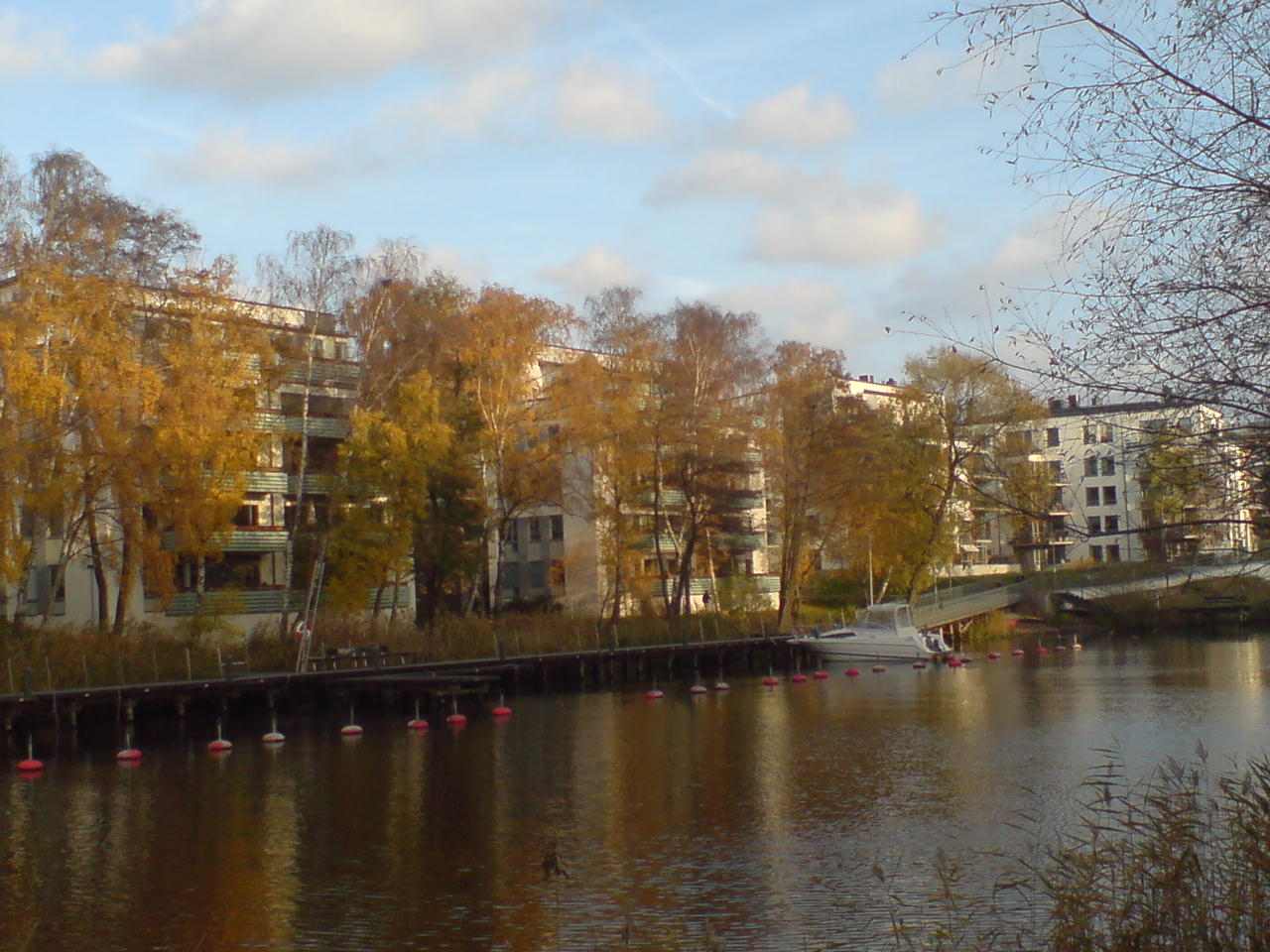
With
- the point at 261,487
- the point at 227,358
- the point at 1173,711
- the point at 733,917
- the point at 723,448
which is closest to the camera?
the point at 733,917

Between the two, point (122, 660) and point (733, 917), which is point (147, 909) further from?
point (122, 660)

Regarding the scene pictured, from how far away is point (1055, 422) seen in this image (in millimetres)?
9844

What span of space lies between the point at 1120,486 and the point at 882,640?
178ft

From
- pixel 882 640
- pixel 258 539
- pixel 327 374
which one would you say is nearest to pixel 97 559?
pixel 258 539

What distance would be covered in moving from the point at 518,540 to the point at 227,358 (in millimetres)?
35508

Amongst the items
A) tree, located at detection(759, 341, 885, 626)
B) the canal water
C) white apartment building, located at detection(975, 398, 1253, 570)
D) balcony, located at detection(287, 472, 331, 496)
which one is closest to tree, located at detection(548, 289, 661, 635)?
tree, located at detection(759, 341, 885, 626)

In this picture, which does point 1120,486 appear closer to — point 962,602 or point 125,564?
point 125,564

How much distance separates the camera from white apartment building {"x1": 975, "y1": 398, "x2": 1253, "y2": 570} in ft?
29.4

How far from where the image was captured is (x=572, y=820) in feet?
79.0

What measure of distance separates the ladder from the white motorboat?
888 inches

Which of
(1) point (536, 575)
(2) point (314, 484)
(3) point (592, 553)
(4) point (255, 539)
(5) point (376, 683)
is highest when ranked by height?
(2) point (314, 484)

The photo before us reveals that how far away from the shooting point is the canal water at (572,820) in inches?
672

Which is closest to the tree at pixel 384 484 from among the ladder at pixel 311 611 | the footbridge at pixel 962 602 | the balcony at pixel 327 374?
the ladder at pixel 311 611

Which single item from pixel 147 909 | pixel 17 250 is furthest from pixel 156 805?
pixel 17 250
